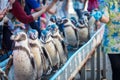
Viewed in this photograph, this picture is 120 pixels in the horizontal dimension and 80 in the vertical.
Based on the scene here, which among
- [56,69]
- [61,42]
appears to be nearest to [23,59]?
[56,69]

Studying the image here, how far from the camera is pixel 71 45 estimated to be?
293 centimetres

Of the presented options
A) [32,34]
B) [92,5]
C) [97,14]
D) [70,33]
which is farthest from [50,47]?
[92,5]

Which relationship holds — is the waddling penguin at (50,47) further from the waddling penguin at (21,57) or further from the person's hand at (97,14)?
the person's hand at (97,14)

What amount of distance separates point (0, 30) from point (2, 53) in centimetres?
11

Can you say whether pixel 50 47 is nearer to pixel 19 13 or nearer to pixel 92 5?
pixel 19 13

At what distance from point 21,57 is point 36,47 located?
15cm

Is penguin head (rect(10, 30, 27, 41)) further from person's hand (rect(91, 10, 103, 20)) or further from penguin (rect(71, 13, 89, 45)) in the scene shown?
person's hand (rect(91, 10, 103, 20))

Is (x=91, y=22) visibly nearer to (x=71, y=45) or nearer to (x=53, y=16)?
(x=71, y=45)

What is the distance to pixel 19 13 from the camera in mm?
1737

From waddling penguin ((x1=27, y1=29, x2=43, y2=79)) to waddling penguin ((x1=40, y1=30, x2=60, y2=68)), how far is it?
192 millimetres

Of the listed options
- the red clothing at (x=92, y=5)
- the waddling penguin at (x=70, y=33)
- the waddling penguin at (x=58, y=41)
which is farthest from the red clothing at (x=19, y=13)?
the red clothing at (x=92, y=5)

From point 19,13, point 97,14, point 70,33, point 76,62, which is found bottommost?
point 76,62

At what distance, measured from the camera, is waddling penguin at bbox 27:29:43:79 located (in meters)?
1.81

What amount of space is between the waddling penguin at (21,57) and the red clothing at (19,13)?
0.07m
